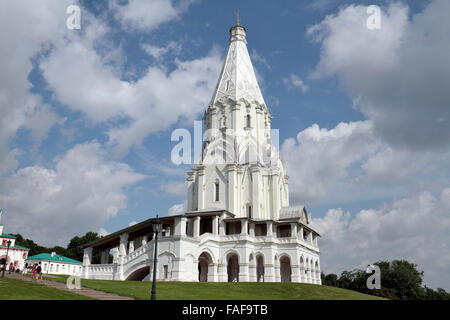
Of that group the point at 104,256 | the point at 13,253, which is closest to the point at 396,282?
Result: the point at 104,256

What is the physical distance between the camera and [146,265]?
118ft

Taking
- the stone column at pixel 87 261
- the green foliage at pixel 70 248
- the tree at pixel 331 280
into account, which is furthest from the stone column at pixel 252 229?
the green foliage at pixel 70 248

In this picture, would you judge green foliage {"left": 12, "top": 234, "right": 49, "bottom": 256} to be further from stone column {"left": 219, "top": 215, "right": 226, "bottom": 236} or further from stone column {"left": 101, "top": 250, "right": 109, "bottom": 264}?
stone column {"left": 219, "top": 215, "right": 226, "bottom": 236}

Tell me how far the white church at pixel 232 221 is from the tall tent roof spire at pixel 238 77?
0.54 feet

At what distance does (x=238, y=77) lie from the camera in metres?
55.6

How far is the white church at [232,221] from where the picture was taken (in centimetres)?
3706

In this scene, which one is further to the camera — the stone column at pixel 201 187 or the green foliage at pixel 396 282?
the green foliage at pixel 396 282

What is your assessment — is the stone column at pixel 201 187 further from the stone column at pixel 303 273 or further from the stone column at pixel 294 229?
the stone column at pixel 303 273

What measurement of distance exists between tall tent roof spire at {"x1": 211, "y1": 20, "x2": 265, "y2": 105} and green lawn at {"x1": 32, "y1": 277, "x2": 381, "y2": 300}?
29.5 metres

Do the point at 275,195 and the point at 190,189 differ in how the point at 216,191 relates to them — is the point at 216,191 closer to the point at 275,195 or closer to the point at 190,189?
the point at 190,189

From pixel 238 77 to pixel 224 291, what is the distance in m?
35.8
